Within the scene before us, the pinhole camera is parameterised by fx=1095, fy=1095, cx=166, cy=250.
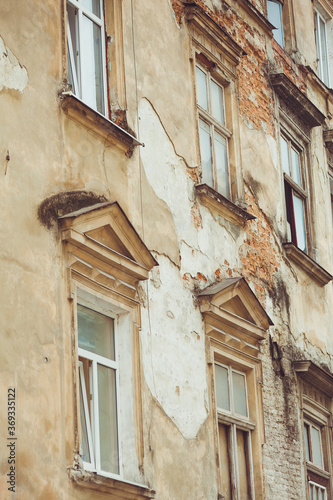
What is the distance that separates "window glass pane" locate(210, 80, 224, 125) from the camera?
11.6m

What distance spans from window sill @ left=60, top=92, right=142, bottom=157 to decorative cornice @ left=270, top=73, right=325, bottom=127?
12.9ft

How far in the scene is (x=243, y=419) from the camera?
419 inches

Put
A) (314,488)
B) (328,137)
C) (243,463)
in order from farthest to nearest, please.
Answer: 1. (328,137)
2. (314,488)
3. (243,463)

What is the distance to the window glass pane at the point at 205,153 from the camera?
1113 centimetres

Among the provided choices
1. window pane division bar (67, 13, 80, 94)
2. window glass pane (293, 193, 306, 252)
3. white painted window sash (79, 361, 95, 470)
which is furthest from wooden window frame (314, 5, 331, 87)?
white painted window sash (79, 361, 95, 470)

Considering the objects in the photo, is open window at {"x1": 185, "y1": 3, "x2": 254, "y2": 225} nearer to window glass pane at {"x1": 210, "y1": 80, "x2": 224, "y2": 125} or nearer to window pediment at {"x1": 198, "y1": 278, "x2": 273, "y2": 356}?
window glass pane at {"x1": 210, "y1": 80, "x2": 224, "y2": 125}

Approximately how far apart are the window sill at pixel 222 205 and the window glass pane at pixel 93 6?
1.93m

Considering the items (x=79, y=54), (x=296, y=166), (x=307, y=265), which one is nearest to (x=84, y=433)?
(x=79, y=54)

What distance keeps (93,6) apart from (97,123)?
137cm

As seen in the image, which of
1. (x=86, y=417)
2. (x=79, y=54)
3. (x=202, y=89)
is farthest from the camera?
(x=202, y=89)

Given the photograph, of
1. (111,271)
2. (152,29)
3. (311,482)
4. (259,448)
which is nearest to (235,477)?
(259,448)

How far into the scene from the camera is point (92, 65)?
376 inches

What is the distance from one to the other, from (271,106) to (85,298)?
5.25 m

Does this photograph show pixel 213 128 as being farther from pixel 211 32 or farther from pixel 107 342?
pixel 107 342
